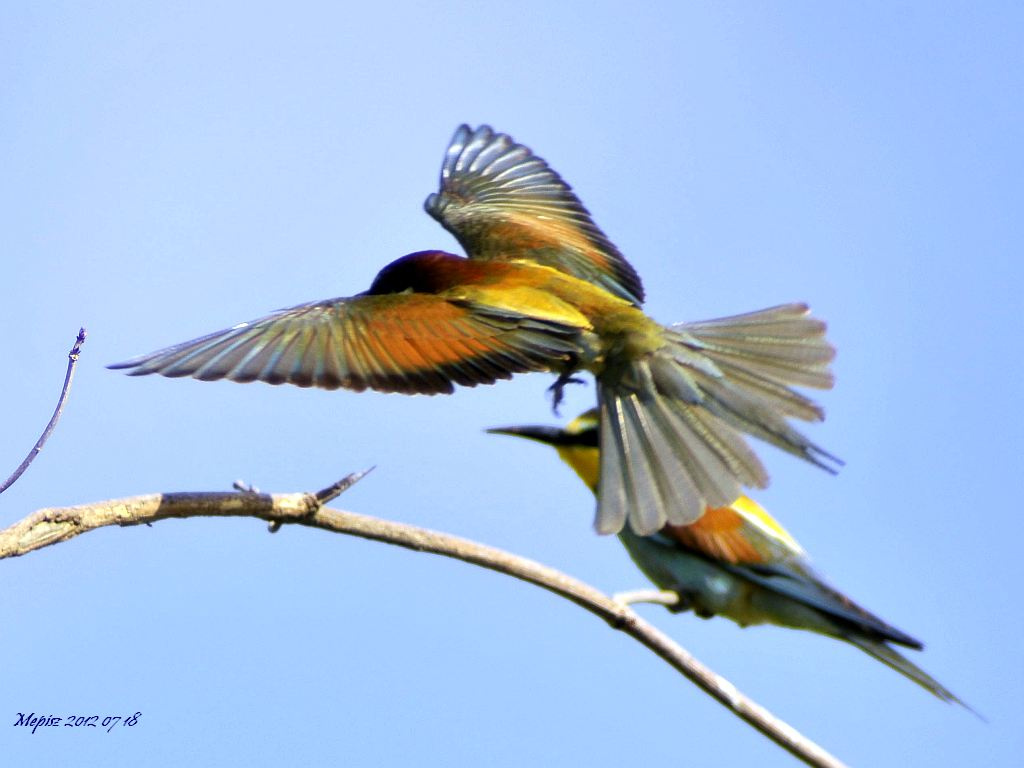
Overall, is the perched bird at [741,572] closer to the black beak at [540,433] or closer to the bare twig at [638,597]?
the black beak at [540,433]

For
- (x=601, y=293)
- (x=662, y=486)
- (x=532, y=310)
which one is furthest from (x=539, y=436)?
(x=662, y=486)

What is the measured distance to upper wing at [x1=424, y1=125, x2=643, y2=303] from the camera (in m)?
3.55

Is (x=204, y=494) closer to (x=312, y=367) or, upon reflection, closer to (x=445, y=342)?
(x=312, y=367)

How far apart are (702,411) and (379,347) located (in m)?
0.70

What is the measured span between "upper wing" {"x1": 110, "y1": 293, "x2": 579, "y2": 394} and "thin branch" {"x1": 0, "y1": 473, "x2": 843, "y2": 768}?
523 mm

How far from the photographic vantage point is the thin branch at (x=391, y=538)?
1.84 m

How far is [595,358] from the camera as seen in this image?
115 inches

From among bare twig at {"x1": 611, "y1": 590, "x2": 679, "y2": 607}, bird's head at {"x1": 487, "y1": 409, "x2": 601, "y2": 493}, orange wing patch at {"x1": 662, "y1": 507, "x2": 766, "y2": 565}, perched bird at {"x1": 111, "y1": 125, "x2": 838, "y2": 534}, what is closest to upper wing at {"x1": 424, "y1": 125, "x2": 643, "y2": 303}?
perched bird at {"x1": 111, "y1": 125, "x2": 838, "y2": 534}

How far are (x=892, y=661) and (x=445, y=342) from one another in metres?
1.13

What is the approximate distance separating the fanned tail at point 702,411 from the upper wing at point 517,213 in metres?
0.45

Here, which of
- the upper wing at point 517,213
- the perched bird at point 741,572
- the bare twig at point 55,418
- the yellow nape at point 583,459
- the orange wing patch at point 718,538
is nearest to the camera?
the bare twig at point 55,418

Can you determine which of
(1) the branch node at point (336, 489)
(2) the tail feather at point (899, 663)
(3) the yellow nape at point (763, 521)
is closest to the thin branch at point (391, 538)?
(1) the branch node at point (336, 489)

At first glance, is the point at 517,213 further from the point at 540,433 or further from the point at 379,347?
the point at 379,347

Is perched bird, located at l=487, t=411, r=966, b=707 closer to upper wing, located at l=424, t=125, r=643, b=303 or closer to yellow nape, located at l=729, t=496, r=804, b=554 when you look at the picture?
yellow nape, located at l=729, t=496, r=804, b=554
